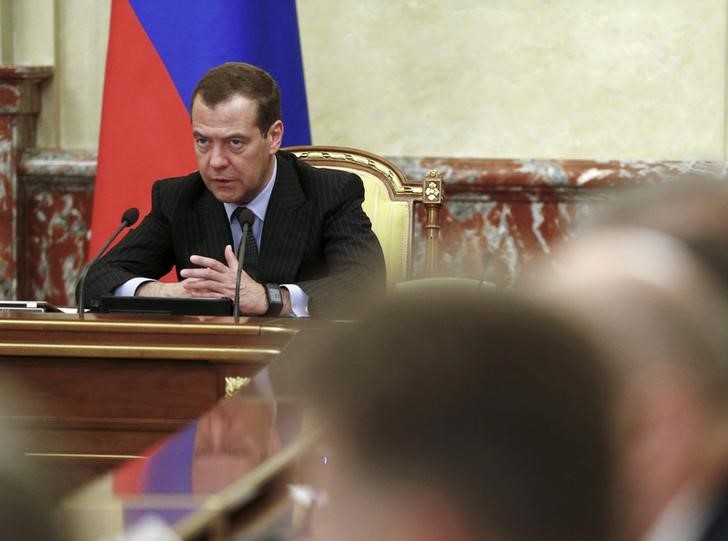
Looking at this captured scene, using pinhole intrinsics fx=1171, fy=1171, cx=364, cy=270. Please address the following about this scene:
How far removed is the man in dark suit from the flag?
1.95 feet

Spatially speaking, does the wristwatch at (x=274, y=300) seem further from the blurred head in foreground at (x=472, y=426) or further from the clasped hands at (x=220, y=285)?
the blurred head in foreground at (x=472, y=426)

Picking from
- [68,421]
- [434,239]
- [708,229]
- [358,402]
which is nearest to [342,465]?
Answer: [358,402]

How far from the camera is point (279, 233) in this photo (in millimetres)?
3539

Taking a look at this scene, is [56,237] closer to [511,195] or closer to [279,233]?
[279,233]

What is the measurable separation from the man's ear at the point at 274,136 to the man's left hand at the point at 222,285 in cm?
59

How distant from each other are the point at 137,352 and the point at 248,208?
1.13 metres

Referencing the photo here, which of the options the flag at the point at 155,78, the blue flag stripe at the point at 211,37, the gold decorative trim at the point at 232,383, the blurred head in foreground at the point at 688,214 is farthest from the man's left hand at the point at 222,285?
the blurred head in foreground at the point at 688,214

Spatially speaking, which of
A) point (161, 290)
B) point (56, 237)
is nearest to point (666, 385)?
point (161, 290)

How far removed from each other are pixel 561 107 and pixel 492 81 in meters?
0.32

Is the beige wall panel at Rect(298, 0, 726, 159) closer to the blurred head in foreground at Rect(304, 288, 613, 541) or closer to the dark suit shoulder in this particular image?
the dark suit shoulder

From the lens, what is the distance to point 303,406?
40 cm

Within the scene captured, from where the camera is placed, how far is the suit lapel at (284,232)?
3508 mm

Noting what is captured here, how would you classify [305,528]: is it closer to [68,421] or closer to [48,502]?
[48,502]

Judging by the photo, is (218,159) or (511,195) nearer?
(218,159)
